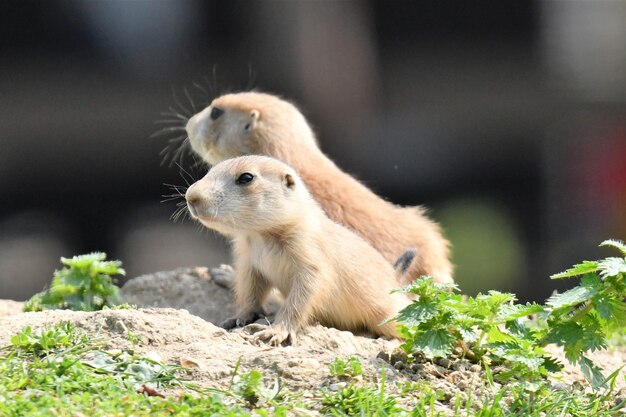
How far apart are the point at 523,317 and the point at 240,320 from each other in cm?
168

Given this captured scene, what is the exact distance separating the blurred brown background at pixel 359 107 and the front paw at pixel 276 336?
4412 millimetres

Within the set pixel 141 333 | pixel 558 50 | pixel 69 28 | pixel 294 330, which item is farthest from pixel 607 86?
pixel 141 333

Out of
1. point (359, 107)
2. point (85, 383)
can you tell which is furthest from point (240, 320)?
point (359, 107)

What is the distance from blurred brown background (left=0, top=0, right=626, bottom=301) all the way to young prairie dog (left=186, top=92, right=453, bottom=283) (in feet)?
6.43

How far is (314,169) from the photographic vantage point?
300 inches

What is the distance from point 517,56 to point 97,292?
4967 mm

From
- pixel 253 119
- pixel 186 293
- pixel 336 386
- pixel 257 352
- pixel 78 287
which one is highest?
pixel 253 119

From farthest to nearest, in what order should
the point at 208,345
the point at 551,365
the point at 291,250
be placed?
the point at 291,250
the point at 208,345
the point at 551,365

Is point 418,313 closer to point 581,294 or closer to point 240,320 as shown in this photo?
point 581,294

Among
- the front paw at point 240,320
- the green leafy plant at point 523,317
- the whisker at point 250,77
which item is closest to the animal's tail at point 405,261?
the front paw at point 240,320

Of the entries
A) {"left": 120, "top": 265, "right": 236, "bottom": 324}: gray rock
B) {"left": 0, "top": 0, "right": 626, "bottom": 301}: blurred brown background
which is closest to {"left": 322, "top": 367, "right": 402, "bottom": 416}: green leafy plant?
{"left": 120, "top": 265, "right": 236, "bottom": 324}: gray rock

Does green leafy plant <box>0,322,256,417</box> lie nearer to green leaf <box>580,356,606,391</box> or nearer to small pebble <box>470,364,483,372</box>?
small pebble <box>470,364,483,372</box>

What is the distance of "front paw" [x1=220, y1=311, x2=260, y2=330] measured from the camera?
624 centimetres

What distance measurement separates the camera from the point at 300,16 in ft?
33.0
